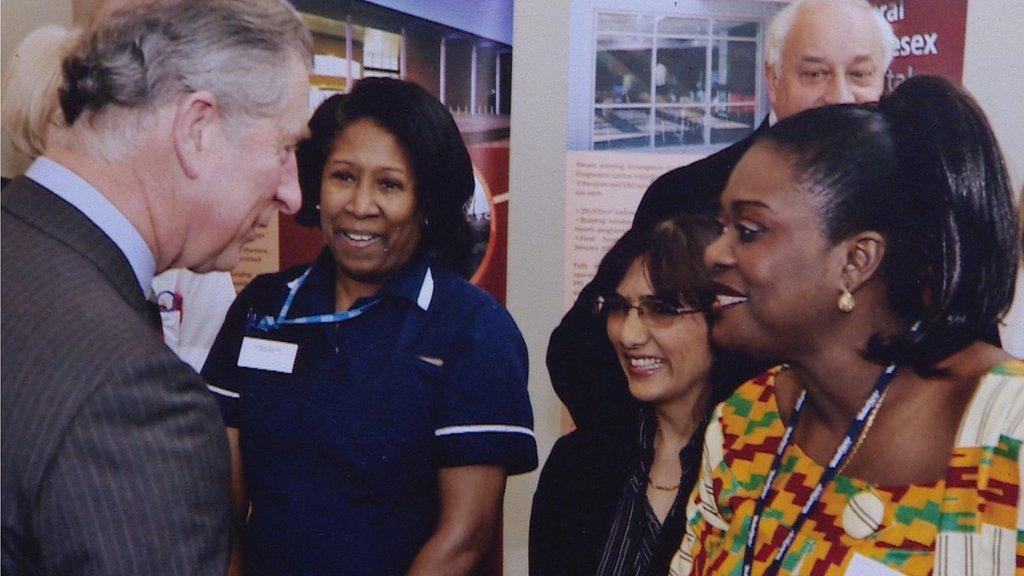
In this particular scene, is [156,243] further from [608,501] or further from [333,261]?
[608,501]

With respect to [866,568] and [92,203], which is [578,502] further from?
[92,203]

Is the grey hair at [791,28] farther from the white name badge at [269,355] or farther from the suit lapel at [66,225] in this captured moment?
the suit lapel at [66,225]

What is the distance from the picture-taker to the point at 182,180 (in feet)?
3.86

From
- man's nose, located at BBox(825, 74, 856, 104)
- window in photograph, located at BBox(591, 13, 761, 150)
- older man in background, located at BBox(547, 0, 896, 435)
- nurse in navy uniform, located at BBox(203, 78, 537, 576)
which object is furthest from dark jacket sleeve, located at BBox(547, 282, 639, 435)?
man's nose, located at BBox(825, 74, 856, 104)

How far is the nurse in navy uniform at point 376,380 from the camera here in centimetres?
188

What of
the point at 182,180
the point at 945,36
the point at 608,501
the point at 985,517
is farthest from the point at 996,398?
the point at 945,36

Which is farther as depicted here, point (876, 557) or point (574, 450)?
point (574, 450)

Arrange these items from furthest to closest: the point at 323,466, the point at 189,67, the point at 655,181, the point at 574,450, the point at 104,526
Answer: the point at 655,181 → the point at 574,450 → the point at 323,466 → the point at 189,67 → the point at 104,526

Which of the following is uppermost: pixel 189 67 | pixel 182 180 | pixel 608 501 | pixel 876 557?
pixel 189 67

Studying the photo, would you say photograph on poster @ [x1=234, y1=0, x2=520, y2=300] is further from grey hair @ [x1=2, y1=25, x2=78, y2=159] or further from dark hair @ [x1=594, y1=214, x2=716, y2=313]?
grey hair @ [x1=2, y1=25, x2=78, y2=159]

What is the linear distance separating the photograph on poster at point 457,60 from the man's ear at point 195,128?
4.45 ft

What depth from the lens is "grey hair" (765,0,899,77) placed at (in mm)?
2312

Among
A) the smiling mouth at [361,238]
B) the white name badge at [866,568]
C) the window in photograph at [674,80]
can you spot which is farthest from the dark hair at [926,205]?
the window in photograph at [674,80]

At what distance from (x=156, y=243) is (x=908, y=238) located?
1.07 meters
